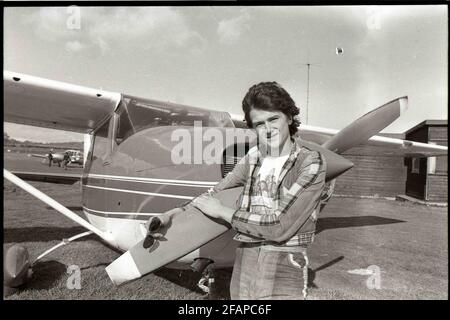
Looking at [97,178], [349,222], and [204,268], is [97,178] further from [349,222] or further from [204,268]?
[349,222]

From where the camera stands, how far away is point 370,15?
2285 millimetres

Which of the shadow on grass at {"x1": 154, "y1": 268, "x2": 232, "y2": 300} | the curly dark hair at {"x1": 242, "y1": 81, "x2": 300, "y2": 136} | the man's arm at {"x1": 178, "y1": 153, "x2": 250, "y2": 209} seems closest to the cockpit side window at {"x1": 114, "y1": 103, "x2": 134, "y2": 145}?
the shadow on grass at {"x1": 154, "y1": 268, "x2": 232, "y2": 300}

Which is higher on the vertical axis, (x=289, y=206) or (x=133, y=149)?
(x=133, y=149)

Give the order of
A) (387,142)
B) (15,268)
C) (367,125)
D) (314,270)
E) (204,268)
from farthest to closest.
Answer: (387,142) < (314,270) < (15,268) < (204,268) < (367,125)

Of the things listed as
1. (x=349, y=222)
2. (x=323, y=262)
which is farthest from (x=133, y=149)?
(x=349, y=222)

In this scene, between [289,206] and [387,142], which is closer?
[289,206]

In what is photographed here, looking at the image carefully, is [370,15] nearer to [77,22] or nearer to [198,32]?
[198,32]

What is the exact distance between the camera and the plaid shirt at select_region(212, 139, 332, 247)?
52.1 inches

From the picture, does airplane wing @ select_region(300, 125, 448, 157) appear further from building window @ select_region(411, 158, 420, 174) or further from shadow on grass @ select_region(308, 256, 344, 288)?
building window @ select_region(411, 158, 420, 174)

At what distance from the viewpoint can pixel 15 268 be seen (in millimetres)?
3139

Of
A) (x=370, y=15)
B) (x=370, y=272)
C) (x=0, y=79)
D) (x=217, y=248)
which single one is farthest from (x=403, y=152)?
(x=0, y=79)

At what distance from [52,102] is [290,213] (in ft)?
9.92

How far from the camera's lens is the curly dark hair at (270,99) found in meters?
1.49
